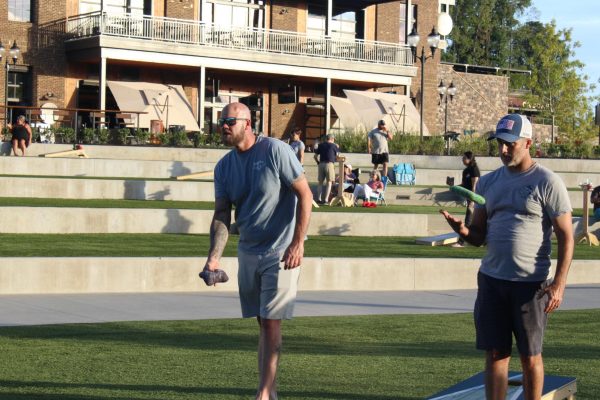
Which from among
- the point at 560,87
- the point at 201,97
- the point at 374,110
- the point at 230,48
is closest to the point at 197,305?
the point at 201,97

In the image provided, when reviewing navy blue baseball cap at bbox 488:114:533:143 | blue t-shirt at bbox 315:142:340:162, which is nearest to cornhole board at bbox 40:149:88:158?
blue t-shirt at bbox 315:142:340:162

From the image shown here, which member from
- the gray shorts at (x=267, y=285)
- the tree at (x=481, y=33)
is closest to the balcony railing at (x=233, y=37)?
the gray shorts at (x=267, y=285)

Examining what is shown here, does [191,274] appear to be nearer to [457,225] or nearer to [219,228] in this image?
[219,228]

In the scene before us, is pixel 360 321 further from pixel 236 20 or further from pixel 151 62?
pixel 236 20

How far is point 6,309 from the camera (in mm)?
12883

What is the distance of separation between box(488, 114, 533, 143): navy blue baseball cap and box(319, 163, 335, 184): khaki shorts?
64.5 feet

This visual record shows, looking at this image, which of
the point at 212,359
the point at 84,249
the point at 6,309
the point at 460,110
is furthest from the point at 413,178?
the point at 460,110

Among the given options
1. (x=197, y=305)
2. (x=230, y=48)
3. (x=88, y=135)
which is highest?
(x=230, y=48)

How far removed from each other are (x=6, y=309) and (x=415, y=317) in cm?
472

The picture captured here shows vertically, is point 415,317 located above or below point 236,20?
below

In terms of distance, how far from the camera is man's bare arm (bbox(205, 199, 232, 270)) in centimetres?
757

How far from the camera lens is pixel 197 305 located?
14039 mm

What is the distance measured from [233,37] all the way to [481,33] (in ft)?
189

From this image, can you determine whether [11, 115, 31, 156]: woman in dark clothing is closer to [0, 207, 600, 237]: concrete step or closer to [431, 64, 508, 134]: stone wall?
[0, 207, 600, 237]: concrete step
